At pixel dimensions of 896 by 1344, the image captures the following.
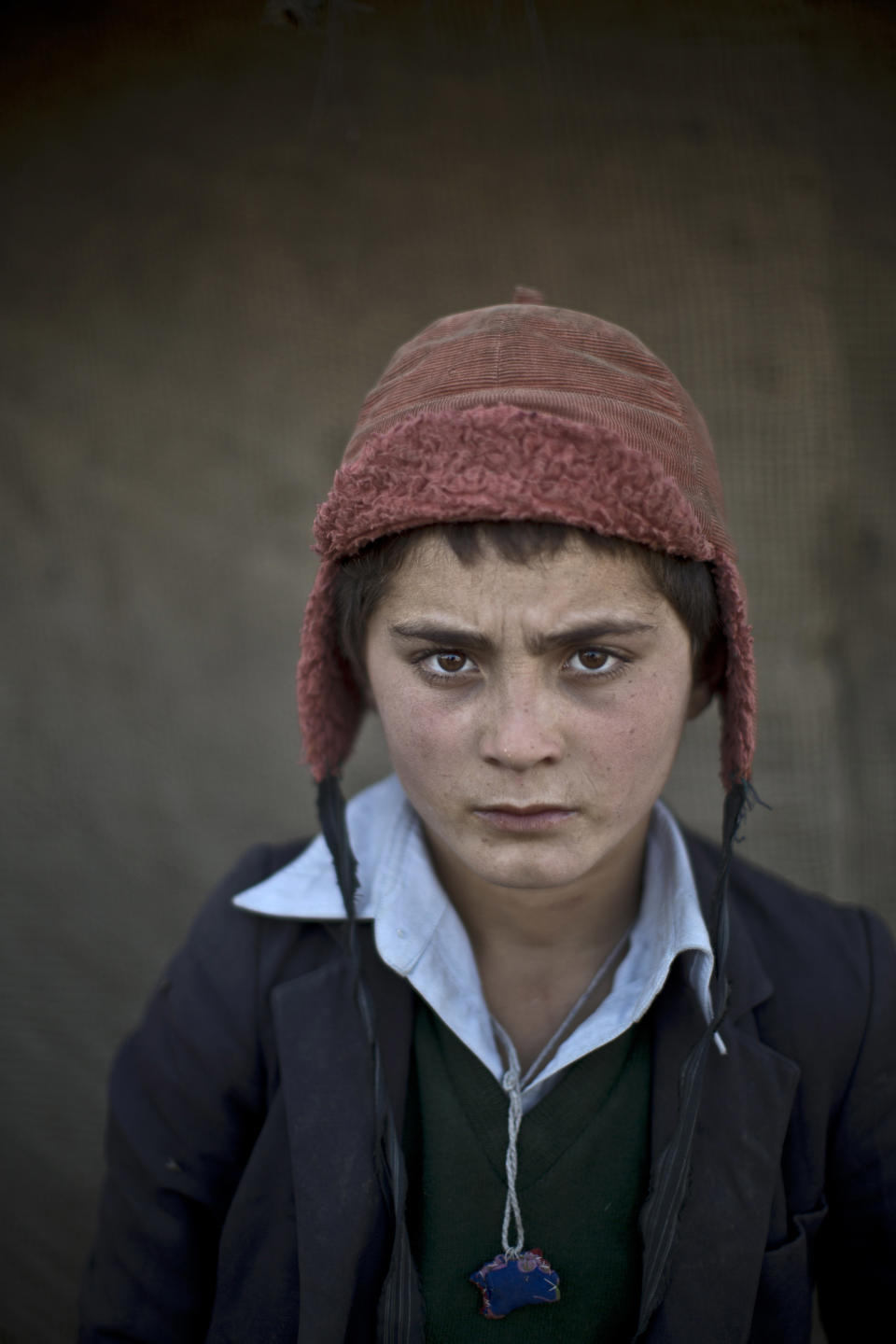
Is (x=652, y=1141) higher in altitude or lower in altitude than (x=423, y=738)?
lower

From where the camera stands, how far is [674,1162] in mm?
961

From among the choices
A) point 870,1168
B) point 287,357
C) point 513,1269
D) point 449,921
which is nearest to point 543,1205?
point 513,1269

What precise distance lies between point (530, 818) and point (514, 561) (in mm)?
271

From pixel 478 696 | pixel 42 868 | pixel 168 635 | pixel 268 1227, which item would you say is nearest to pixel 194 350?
pixel 168 635

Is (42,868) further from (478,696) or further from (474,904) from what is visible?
(478,696)

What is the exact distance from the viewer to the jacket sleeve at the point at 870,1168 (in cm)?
109

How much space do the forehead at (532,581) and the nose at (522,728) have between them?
0.08 m

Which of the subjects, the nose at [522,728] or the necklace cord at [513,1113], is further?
the necklace cord at [513,1113]

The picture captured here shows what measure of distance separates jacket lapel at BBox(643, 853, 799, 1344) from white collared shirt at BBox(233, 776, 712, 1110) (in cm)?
5

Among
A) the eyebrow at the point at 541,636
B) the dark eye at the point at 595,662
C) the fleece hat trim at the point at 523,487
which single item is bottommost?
the dark eye at the point at 595,662

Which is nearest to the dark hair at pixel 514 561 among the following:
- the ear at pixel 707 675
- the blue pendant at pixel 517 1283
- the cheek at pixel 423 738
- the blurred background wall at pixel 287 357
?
the ear at pixel 707 675

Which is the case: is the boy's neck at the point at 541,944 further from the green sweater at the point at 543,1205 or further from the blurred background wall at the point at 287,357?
the blurred background wall at the point at 287,357

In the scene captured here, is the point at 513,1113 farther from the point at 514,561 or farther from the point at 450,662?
the point at 514,561

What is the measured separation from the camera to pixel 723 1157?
100 centimetres
